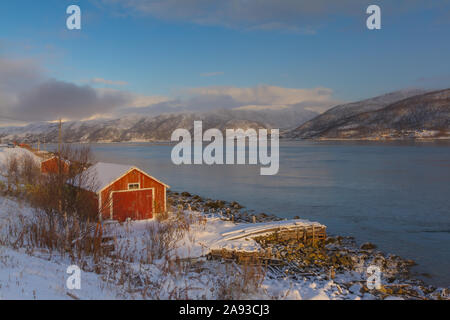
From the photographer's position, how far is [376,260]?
1678 cm

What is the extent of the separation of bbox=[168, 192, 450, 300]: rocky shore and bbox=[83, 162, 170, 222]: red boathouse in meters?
7.91

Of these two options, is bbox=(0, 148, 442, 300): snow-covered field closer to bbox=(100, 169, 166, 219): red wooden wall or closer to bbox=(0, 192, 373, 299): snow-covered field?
bbox=(0, 192, 373, 299): snow-covered field

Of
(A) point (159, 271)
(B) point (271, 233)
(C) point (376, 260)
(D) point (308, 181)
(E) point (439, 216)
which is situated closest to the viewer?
(A) point (159, 271)

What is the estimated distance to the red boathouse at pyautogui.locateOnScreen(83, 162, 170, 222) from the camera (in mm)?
19562

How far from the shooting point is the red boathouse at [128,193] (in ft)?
64.2

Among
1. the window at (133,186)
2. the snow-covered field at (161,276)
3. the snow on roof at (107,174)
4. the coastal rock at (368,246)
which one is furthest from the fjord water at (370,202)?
the snow on roof at (107,174)

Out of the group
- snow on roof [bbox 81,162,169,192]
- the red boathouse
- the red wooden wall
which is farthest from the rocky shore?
snow on roof [bbox 81,162,169,192]

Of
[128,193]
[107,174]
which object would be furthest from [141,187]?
[107,174]

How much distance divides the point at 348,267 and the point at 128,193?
1374 centimetres

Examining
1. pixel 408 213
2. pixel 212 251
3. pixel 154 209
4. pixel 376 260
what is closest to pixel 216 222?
pixel 154 209

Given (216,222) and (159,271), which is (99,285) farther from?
(216,222)

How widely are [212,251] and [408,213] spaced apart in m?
22.0

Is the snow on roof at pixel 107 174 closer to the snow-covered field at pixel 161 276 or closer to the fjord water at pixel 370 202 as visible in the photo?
the snow-covered field at pixel 161 276

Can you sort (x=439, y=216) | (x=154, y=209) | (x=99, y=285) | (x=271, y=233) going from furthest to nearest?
(x=439, y=216) < (x=154, y=209) < (x=271, y=233) < (x=99, y=285)
